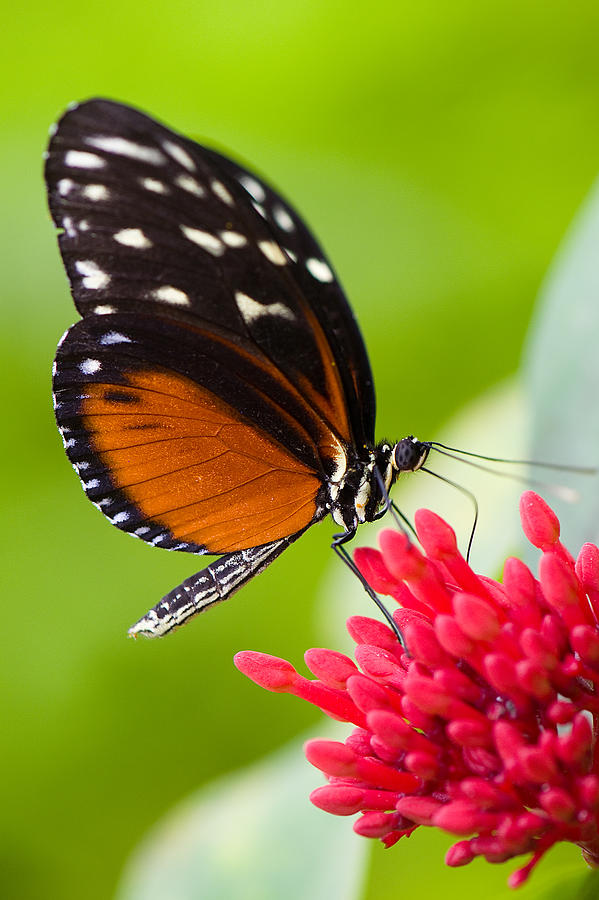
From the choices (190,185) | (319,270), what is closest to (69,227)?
(190,185)

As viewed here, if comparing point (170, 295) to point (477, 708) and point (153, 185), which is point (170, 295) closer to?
point (153, 185)

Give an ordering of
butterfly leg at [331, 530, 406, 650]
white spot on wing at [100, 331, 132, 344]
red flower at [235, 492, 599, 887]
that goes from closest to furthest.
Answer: red flower at [235, 492, 599, 887]
butterfly leg at [331, 530, 406, 650]
white spot on wing at [100, 331, 132, 344]

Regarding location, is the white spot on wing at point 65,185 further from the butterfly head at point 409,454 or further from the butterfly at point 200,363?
the butterfly head at point 409,454

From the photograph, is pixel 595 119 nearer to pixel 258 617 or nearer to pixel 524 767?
pixel 258 617

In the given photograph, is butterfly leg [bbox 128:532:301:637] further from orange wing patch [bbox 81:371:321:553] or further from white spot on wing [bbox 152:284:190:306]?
white spot on wing [bbox 152:284:190:306]

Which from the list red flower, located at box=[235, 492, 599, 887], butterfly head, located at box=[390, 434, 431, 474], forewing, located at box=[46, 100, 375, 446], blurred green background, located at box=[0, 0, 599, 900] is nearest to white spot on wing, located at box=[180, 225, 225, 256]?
forewing, located at box=[46, 100, 375, 446]

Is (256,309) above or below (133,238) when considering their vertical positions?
below

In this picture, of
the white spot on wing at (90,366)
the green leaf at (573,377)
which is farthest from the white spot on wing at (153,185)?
the green leaf at (573,377)

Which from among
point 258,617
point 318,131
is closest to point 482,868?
point 258,617
